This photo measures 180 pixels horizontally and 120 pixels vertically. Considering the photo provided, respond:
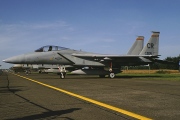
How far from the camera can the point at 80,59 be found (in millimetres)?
22312

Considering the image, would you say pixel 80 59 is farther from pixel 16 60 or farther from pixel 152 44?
pixel 152 44

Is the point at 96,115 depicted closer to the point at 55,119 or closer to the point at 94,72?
the point at 55,119

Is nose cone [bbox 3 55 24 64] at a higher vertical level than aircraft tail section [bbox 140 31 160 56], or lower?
lower

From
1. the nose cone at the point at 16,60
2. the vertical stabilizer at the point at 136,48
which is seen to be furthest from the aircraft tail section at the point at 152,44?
the nose cone at the point at 16,60

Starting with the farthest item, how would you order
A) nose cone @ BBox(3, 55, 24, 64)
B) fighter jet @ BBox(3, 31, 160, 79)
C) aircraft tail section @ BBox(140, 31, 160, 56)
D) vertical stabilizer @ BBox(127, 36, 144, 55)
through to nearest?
vertical stabilizer @ BBox(127, 36, 144, 55) < aircraft tail section @ BBox(140, 31, 160, 56) < fighter jet @ BBox(3, 31, 160, 79) < nose cone @ BBox(3, 55, 24, 64)

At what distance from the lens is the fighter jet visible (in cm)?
2150

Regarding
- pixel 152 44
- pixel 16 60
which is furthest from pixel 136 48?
pixel 16 60

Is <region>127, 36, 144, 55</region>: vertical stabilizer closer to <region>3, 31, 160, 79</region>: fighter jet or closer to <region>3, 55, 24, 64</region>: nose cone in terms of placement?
<region>3, 31, 160, 79</region>: fighter jet

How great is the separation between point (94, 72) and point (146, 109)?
16.6 metres

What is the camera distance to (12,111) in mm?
5141

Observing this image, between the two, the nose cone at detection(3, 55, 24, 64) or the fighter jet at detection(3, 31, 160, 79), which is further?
the fighter jet at detection(3, 31, 160, 79)

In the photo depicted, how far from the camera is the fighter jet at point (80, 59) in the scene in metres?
21.5

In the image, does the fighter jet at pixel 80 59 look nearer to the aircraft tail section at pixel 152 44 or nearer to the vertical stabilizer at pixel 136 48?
the aircraft tail section at pixel 152 44

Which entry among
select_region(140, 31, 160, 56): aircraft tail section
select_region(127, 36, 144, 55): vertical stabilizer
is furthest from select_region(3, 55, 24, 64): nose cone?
select_region(140, 31, 160, 56): aircraft tail section
